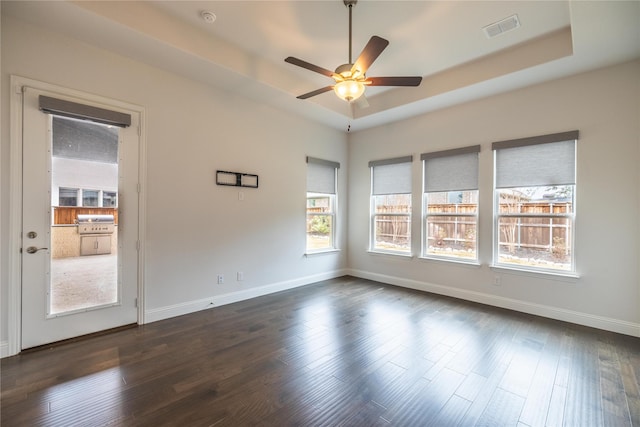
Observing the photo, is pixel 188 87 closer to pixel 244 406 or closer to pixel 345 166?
pixel 345 166

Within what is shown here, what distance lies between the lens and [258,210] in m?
4.45

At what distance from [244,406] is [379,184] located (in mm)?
4336

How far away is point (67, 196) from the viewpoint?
2.87 meters

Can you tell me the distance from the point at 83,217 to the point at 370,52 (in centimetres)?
328

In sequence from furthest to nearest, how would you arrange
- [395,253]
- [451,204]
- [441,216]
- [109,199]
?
[395,253], [441,216], [451,204], [109,199]

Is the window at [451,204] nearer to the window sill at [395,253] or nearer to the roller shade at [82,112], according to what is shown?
the window sill at [395,253]

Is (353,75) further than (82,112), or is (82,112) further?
(82,112)

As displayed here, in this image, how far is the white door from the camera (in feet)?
8.80

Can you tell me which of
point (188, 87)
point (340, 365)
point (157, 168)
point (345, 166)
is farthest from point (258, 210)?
point (340, 365)

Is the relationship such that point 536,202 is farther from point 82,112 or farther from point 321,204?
point 82,112

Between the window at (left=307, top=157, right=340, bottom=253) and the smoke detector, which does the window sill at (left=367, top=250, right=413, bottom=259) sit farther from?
the smoke detector

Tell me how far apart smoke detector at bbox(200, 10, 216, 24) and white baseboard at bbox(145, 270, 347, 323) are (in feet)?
10.8

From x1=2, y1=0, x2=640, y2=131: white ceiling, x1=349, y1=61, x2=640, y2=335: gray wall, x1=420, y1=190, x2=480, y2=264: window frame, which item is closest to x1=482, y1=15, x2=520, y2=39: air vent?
x1=2, y1=0, x2=640, y2=131: white ceiling

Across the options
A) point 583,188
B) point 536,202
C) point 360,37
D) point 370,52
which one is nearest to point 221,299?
point 370,52
